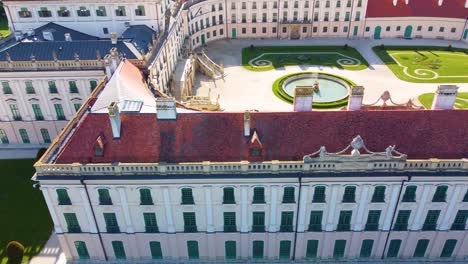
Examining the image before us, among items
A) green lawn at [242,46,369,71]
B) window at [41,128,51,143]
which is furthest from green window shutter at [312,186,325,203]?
green lawn at [242,46,369,71]

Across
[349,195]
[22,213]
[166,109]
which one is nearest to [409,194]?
[349,195]

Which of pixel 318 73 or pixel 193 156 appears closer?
pixel 193 156

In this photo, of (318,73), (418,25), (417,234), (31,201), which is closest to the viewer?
(417,234)

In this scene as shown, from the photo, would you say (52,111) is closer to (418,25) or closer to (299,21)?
(299,21)

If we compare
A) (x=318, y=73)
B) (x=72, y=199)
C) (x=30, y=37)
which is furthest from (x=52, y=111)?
(x=318, y=73)

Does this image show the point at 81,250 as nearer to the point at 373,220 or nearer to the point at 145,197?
the point at 145,197

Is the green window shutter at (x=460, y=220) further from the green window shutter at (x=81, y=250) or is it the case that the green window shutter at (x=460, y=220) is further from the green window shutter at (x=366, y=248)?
the green window shutter at (x=81, y=250)
